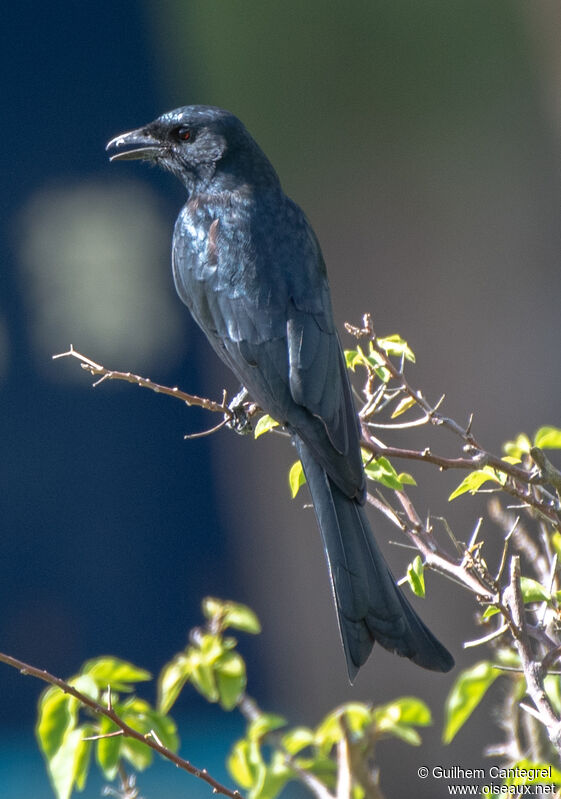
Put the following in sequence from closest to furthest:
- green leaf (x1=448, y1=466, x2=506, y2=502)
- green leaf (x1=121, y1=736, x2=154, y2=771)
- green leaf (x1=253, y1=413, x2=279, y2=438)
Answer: green leaf (x1=448, y1=466, x2=506, y2=502) < green leaf (x1=121, y1=736, x2=154, y2=771) < green leaf (x1=253, y1=413, x2=279, y2=438)

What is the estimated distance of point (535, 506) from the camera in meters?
1.76

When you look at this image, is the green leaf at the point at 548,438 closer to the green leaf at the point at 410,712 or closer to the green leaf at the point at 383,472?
the green leaf at the point at 383,472

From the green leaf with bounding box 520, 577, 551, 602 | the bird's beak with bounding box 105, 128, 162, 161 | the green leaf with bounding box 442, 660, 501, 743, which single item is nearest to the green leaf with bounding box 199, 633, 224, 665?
the green leaf with bounding box 442, 660, 501, 743

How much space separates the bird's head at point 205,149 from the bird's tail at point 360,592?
102 cm

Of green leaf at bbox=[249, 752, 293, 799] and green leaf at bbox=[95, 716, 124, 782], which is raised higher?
green leaf at bbox=[95, 716, 124, 782]

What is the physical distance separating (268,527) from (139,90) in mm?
2186

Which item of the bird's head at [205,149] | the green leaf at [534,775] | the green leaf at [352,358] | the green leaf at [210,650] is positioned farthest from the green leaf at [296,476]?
the bird's head at [205,149]

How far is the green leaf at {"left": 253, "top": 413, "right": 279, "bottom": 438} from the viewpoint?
7.10 ft

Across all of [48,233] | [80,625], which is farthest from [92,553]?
[48,233]

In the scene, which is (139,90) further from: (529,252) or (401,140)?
(529,252)

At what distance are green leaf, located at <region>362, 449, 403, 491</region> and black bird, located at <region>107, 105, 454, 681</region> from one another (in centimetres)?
18

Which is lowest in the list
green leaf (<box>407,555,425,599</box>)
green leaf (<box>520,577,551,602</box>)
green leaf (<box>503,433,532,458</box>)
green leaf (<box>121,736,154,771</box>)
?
green leaf (<box>121,736,154,771</box>)

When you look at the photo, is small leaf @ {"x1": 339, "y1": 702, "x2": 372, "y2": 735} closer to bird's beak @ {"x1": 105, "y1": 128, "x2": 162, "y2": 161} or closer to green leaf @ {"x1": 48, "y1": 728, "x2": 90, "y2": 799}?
green leaf @ {"x1": 48, "y1": 728, "x2": 90, "y2": 799}

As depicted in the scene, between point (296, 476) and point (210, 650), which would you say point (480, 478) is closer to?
point (296, 476)
